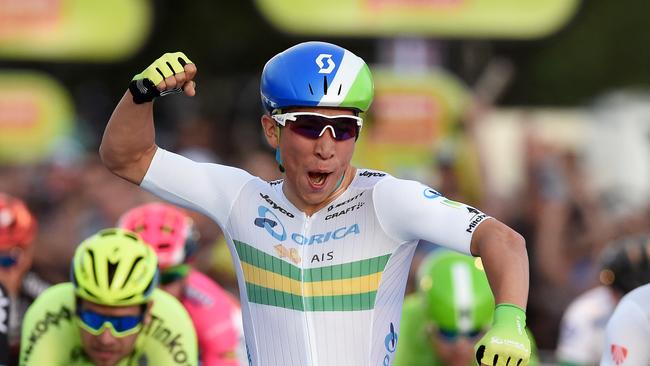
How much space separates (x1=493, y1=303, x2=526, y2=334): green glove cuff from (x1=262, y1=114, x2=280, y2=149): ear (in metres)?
1.30

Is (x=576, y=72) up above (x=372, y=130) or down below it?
above

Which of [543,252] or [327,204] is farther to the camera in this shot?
[543,252]

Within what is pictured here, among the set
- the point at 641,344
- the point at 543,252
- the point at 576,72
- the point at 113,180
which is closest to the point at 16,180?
the point at 113,180

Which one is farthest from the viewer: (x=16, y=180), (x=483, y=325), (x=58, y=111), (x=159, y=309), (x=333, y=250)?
(x=58, y=111)

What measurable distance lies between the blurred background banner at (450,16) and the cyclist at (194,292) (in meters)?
11.0

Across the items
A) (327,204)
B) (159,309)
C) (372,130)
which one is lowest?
(159,309)

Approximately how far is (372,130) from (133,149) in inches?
470

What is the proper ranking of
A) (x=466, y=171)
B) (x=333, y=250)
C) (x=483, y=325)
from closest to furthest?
1. (x=333, y=250)
2. (x=483, y=325)
3. (x=466, y=171)

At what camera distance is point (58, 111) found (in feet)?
84.4

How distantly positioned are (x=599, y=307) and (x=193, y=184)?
431 centimetres

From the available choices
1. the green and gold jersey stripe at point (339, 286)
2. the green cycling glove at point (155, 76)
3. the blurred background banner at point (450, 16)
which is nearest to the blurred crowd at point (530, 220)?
the blurred background banner at point (450, 16)

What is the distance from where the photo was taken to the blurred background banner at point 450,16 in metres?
20.1

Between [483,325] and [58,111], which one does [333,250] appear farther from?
[58,111]

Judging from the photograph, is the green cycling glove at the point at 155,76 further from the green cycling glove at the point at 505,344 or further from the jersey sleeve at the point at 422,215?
the green cycling glove at the point at 505,344
